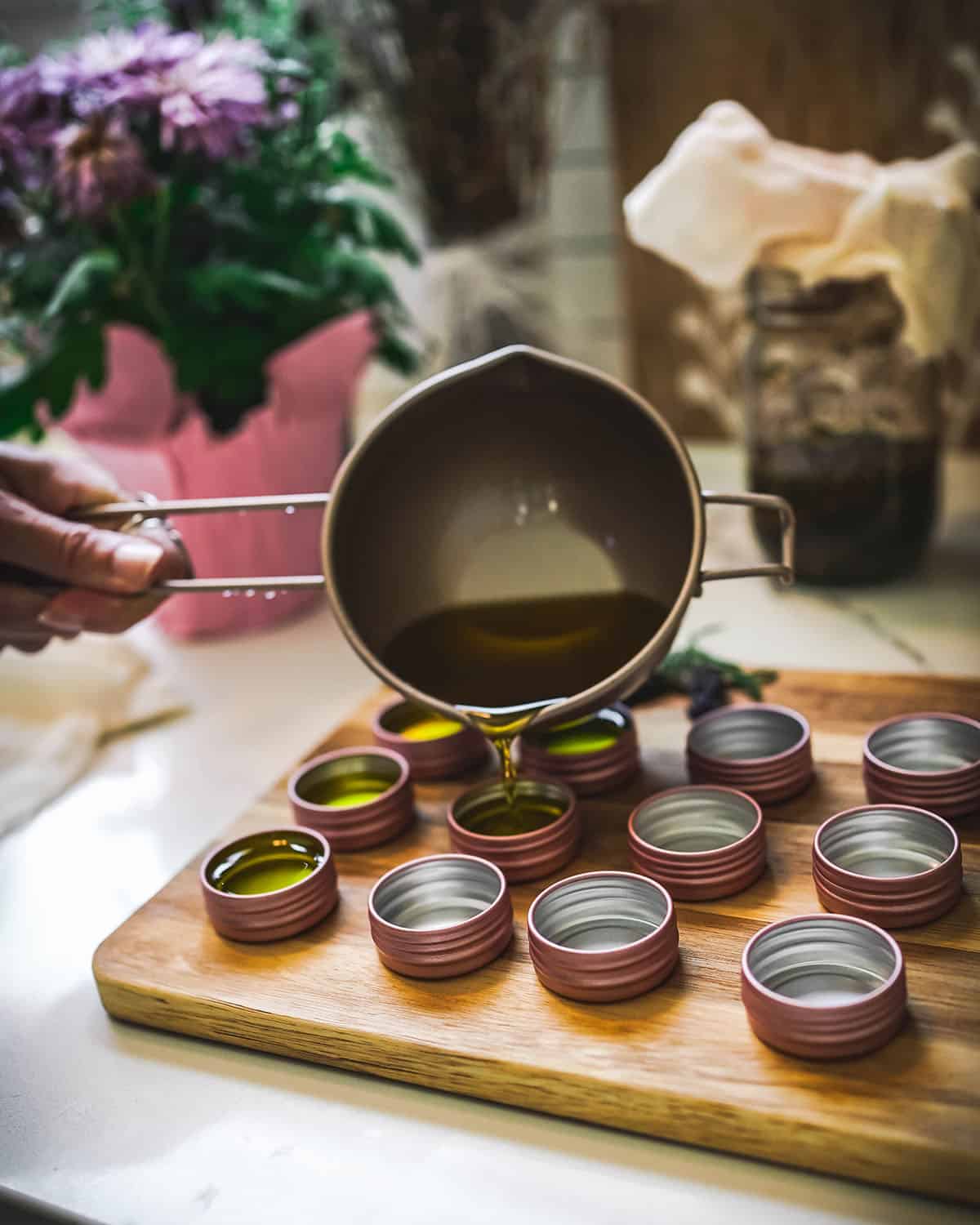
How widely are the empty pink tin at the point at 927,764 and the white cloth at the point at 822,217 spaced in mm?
382

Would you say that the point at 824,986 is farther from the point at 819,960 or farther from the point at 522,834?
the point at 522,834

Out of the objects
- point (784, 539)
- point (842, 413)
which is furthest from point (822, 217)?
point (784, 539)

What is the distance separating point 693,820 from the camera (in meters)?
0.87

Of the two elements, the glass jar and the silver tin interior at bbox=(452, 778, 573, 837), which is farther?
the glass jar

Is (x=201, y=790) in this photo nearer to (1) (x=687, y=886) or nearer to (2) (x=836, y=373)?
(1) (x=687, y=886)

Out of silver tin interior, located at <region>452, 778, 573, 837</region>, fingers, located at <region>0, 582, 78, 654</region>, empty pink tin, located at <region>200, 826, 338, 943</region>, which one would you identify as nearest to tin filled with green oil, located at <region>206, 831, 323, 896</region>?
empty pink tin, located at <region>200, 826, 338, 943</region>

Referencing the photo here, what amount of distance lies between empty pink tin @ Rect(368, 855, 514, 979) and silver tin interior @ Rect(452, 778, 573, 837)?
0.23ft

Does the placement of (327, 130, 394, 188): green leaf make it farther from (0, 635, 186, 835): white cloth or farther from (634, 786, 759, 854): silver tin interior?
(634, 786, 759, 854): silver tin interior

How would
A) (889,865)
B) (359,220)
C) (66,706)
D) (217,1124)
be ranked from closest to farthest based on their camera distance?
(217,1124) < (889,865) < (66,706) < (359,220)

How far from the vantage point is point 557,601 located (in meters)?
0.96

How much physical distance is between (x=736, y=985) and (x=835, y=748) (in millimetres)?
290

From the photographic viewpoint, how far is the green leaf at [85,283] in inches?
43.4

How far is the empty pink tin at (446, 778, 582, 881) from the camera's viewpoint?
32.7 inches

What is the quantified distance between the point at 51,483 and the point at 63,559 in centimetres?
9
